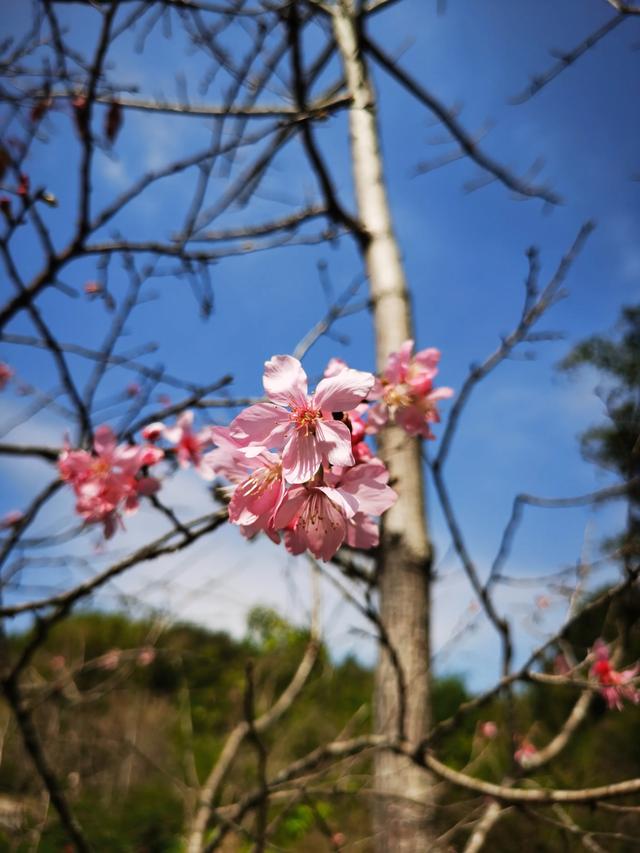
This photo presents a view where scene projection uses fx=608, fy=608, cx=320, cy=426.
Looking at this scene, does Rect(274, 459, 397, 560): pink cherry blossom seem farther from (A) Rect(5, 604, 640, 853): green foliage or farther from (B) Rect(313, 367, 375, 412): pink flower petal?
(A) Rect(5, 604, 640, 853): green foliage

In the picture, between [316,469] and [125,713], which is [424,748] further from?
[125,713]

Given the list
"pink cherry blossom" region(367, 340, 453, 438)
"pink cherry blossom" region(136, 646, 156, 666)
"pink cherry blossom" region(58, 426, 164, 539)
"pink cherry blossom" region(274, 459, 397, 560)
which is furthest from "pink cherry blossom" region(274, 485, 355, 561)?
"pink cherry blossom" region(136, 646, 156, 666)

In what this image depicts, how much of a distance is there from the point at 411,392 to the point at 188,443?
2.08ft

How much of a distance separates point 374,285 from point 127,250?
0.81 meters

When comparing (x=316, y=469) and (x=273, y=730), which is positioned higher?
(x=316, y=469)

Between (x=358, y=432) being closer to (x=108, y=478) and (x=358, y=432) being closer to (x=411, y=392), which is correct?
(x=411, y=392)

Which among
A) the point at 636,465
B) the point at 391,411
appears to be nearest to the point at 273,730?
the point at 636,465

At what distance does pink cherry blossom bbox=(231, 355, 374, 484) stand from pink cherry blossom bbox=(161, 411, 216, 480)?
2.60ft

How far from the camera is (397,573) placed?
1650mm

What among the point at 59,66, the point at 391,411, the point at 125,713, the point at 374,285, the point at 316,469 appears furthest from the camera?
the point at 125,713

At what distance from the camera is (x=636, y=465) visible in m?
1.53

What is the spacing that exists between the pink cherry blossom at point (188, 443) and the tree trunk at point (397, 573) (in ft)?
1.42

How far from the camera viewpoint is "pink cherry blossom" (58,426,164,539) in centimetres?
113

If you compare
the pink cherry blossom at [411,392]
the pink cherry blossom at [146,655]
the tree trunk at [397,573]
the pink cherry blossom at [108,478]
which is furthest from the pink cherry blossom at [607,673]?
the pink cherry blossom at [146,655]
